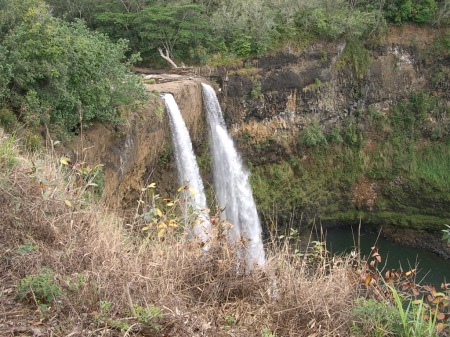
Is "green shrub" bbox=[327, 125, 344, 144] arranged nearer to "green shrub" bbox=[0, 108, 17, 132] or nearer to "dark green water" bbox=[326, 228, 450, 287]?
"dark green water" bbox=[326, 228, 450, 287]

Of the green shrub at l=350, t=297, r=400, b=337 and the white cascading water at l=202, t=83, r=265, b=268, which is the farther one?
the white cascading water at l=202, t=83, r=265, b=268

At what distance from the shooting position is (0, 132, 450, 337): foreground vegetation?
329 cm

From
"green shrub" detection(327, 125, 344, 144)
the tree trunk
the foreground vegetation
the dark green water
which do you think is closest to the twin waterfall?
the tree trunk

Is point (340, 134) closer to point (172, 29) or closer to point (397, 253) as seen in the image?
point (397, 253)

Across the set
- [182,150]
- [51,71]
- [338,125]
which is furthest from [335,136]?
[51,71]

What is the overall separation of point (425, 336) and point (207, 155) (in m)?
13.4

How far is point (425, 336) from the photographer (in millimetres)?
3424

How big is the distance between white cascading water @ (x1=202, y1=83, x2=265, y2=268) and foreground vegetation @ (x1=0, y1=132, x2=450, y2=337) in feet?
39.5

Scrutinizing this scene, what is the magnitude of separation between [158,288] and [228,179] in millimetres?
13866

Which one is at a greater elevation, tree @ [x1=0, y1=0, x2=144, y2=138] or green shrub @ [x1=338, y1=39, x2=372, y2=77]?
tree @ [x1=0, y1=0, x2=144, y2=138]

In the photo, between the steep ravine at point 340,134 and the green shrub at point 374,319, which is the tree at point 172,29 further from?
the green shrub at point 374,319

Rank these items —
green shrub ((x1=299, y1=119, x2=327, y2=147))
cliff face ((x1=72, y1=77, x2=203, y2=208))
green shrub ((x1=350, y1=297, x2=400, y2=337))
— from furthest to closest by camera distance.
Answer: green shrub ((x1=299, y1=119, x2=327, y2=147)), cliff face ((x1=72, y1=77, x2=203, y2=208)), green shrub ((x1=350, y1=297, x2=400, y2=337))

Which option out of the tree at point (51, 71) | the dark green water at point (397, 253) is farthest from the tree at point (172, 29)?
the dark green water at point (397, 253)

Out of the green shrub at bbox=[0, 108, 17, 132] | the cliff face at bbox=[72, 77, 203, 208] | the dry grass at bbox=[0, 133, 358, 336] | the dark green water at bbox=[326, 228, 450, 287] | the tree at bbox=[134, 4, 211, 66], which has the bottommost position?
the dark green water at bbox=[326, 228, 450, 287]
